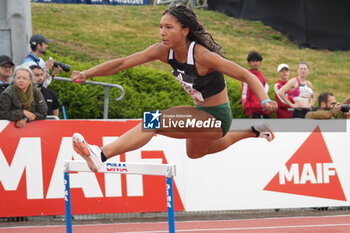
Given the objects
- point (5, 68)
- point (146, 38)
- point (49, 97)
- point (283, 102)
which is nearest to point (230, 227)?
point (283, 102)

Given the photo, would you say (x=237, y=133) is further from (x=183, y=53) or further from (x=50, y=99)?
(x=50, y=99)

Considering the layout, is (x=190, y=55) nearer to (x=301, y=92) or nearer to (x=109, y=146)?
(x=109, y=146)

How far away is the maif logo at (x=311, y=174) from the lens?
30.9 ft

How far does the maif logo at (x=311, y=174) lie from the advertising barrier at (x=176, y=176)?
0.02m

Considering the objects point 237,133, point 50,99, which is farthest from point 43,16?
point 237,133

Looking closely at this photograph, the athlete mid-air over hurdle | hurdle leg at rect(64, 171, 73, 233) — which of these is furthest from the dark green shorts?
hurdle leg at rect(64, 171, 73, 233)

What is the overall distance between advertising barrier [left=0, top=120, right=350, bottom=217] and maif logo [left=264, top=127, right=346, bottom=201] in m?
0.02

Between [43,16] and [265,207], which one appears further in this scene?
[43,16]

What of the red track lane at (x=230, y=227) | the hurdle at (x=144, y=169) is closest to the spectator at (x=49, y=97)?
the red track lane at (x=230, y=227)

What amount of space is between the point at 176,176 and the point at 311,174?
7.25ft

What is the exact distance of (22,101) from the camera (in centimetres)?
784

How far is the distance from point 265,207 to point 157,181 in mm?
1794

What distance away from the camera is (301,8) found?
957 inches

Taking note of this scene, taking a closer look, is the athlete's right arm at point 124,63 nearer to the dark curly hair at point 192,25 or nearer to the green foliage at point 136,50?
the dark curly hair at point 192,25
